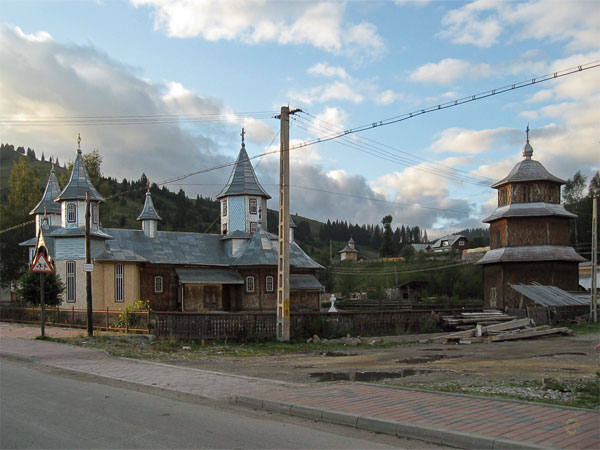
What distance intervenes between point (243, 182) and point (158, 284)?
10.8m

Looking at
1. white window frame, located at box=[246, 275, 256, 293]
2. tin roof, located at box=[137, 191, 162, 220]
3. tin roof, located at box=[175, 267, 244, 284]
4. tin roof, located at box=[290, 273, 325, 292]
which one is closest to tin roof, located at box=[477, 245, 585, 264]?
tin roof, located at box=[290, 273, 325, 292]

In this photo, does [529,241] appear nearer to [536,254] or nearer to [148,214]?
[536,254]

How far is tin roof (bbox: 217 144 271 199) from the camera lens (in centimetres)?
4547

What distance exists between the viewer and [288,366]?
1564 cm

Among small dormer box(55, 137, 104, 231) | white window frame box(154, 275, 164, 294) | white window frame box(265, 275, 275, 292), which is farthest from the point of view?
white window frame box(265, 275, 275, 292)

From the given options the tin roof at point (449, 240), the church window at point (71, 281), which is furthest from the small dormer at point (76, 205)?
the tin roof at point (449, 240)

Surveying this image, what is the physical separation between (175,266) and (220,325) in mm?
20217

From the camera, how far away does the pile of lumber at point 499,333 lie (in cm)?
2441

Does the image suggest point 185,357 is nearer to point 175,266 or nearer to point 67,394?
point 67,394

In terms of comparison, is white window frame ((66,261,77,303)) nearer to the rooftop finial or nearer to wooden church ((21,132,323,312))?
wooden church ((21,132,323,312))

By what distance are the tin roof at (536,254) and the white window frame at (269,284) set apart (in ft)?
54.5

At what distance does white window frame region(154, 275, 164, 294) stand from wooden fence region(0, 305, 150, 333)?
8.96 m

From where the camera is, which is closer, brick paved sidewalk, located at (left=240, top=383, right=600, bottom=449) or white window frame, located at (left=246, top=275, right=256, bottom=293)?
brick paved sidewalk, located at (left=240, top=383, right=600, bottom=449)

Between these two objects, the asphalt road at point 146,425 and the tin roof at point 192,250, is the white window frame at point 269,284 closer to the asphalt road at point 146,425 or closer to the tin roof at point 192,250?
the tin roof at point 192,250
